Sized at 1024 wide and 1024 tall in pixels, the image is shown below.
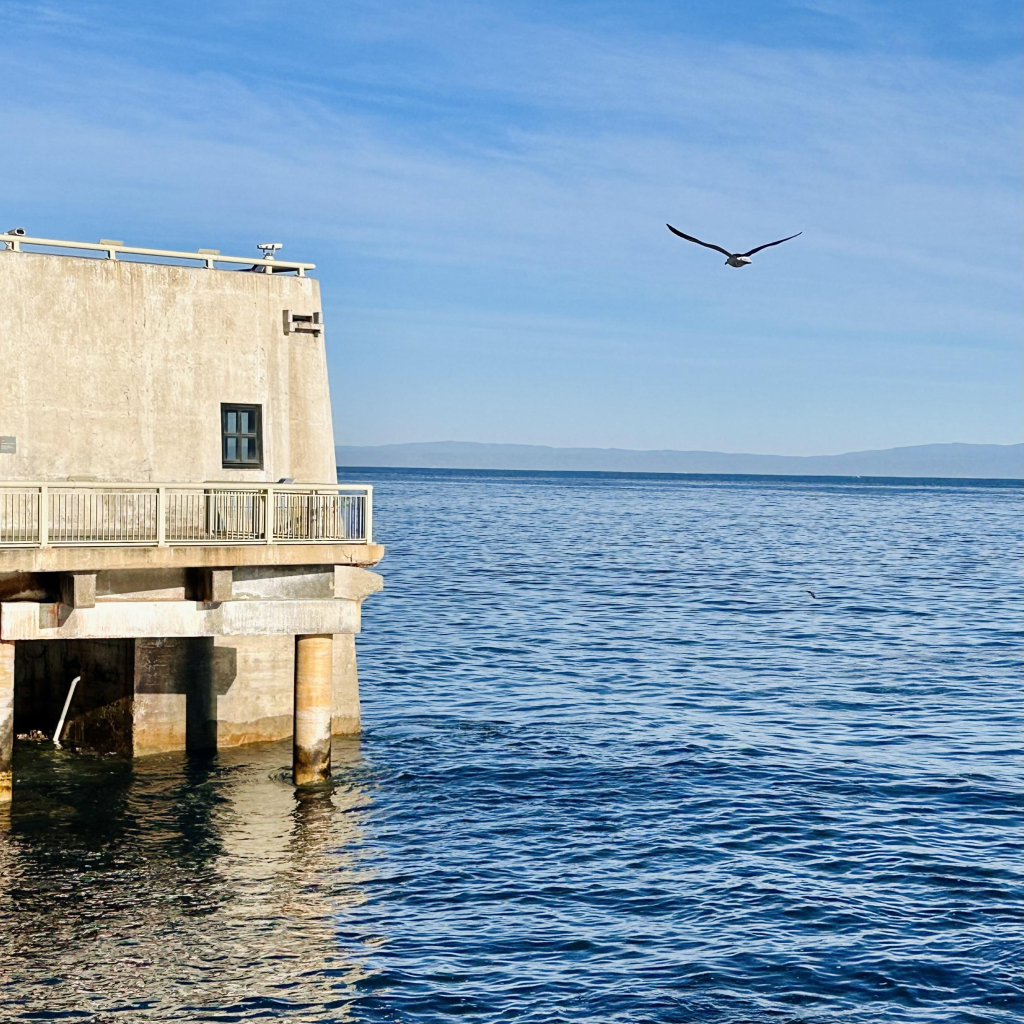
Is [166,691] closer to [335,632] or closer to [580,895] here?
[335,632]

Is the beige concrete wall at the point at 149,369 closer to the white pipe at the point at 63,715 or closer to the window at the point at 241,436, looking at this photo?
the window at the point at 241,436

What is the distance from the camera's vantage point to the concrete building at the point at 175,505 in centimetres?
2597

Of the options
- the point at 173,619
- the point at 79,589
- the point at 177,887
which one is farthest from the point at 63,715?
the point at 177,887

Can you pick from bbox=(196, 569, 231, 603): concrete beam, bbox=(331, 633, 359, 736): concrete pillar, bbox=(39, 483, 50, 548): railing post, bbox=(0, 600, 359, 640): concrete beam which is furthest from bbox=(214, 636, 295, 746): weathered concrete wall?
bbox=(39, 483, 50, 548): railing post

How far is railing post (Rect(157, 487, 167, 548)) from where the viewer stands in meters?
25.7

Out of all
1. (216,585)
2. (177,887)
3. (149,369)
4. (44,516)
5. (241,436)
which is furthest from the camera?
(241,436)

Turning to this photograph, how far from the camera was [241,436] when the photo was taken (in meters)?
30.0

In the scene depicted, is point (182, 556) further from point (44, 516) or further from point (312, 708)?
point (312, 708)

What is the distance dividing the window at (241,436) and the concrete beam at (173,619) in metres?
3.90

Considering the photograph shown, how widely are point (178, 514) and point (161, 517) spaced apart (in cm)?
172

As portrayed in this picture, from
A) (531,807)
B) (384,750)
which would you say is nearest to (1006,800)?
(531,807)

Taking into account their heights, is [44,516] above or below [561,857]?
above

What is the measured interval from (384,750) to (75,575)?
1008 centimetres

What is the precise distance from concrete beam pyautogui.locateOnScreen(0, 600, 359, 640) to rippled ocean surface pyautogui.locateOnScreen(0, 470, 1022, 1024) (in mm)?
3346
